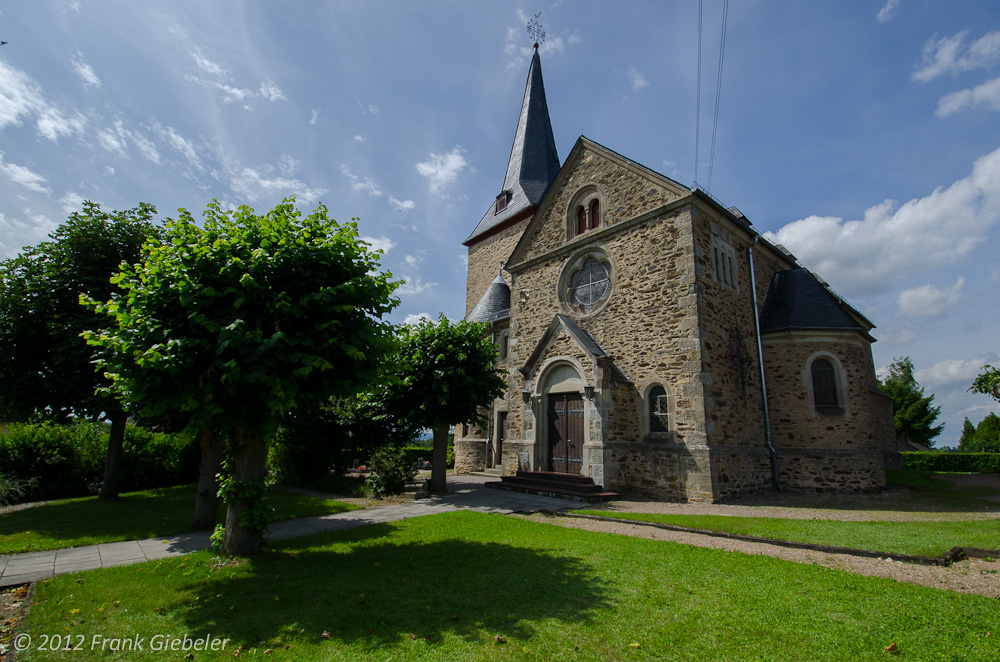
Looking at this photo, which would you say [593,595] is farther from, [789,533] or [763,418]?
[763,418]

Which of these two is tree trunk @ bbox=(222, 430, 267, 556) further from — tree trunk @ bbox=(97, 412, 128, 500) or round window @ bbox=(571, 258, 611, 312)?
round window @ bbox=(571, 258, 611, 312)

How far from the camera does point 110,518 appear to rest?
33.4 feet

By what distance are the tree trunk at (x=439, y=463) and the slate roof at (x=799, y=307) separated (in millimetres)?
11234

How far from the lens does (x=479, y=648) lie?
12.6 ft

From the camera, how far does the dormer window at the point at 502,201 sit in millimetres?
30169

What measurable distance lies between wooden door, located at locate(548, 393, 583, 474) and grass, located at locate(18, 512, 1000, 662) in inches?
295

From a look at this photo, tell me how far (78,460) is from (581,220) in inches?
734

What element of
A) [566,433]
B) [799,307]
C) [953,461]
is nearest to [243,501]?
[566,433]

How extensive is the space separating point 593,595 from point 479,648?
1.62 m

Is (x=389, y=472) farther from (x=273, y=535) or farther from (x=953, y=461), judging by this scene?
(x=953, y=461)

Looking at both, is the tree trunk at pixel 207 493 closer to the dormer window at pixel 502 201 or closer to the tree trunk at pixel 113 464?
the tree trunk at pixel 113 464

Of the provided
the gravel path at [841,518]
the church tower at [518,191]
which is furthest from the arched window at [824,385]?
the church tower at [518,191]

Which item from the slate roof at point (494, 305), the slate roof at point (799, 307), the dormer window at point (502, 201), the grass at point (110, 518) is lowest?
the grass at point (110, 518)

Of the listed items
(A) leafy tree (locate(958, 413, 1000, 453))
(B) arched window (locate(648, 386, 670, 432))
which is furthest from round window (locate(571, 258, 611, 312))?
(A) leafy tree (locate(958, 413, 1000, 453))
